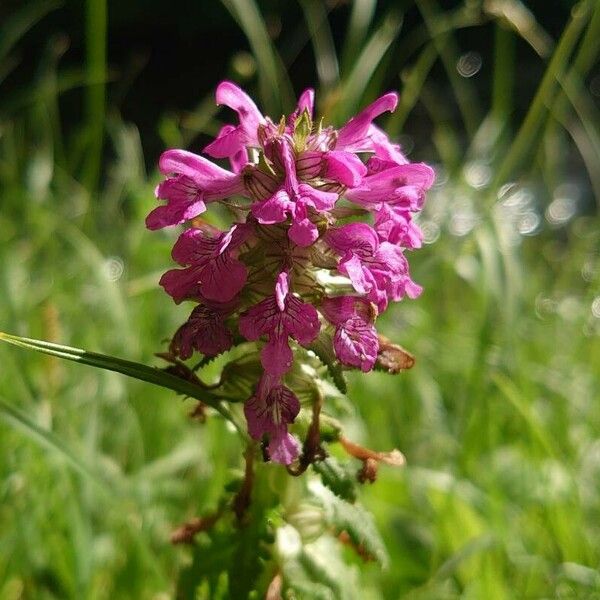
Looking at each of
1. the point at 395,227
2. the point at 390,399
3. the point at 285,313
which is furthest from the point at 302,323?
the point at 390,399

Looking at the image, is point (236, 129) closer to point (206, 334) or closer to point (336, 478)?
point (206, 334)

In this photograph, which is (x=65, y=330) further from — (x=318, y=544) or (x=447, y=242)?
(x=318, y=544)

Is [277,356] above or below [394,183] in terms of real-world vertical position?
below

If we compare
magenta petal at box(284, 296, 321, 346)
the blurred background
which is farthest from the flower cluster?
the blurred background

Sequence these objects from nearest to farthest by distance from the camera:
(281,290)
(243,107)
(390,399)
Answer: (281,290) → (243,107) → (390,399)

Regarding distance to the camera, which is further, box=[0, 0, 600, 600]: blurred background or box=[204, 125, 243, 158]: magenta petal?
box=[0, 0, 600, 600]: blurred background

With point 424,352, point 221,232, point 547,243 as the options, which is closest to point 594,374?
point 424,352

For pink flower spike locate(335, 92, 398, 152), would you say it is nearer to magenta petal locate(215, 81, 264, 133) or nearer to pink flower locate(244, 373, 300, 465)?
magenta petal locate(215, 81, 264, 133)

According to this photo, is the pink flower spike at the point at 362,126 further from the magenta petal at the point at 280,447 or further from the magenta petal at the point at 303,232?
the magenta petal at the point at 280,447
